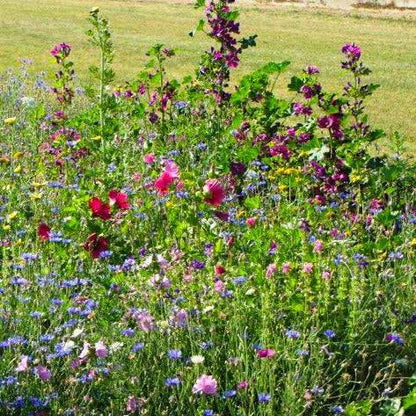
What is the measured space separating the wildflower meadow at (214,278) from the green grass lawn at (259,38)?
12.9ft

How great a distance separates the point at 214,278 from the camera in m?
3.99

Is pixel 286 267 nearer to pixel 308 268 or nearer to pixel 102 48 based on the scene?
pixel 308 268

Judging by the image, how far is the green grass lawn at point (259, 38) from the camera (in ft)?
46.7

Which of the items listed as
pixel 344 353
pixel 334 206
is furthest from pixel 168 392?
pixel 334 206

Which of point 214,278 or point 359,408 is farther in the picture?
point 214,278

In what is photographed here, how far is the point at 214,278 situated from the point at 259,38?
58.2 ft

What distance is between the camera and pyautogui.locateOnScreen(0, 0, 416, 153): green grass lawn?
14227 mm

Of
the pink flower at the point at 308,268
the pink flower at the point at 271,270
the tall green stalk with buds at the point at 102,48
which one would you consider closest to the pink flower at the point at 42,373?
the pink flower at the point at 271,270

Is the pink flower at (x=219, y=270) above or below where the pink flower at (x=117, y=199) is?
below

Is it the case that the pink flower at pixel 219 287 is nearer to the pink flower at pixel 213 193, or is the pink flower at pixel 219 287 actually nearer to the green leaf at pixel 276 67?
the pink flower at pixel 213 193

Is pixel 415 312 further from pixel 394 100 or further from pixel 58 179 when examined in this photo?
pixel 394 100

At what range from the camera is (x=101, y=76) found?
655cm

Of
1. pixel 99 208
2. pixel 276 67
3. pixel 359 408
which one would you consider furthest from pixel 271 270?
pixel 276 67

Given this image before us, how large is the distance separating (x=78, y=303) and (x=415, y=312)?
1.47 metres
